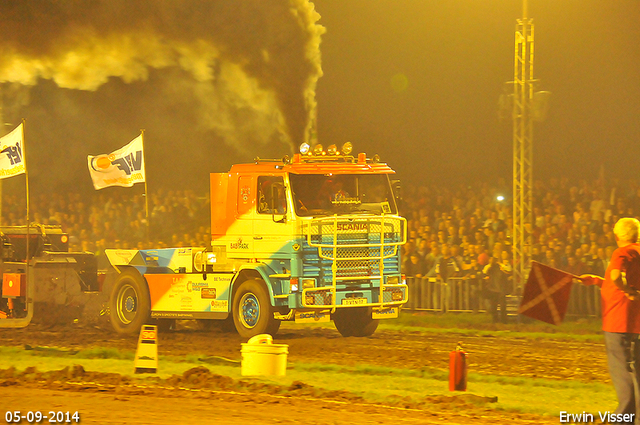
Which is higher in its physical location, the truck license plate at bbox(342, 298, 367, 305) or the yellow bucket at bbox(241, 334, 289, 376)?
the truck license plate at bbox(342, 298, 367, 305)

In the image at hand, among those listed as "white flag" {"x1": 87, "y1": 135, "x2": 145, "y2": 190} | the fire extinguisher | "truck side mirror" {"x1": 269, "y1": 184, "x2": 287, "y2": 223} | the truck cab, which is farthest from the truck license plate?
"white flag" {"x1": 87, "y1": 135, "x2": 145, "y2": 190}

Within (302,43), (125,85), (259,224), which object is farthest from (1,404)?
(125,85)

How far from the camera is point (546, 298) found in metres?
8.84

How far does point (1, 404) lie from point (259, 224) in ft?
22.6

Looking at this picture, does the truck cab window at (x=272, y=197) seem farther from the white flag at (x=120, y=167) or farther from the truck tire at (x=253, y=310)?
the white flag at (x=120, y=167)

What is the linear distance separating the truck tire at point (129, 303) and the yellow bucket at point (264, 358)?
6.14m

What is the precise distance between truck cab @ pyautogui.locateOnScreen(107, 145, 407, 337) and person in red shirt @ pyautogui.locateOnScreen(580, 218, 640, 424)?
299 inches

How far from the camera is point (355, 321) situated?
17250 millimetres

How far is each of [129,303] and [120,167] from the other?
16.9 ft

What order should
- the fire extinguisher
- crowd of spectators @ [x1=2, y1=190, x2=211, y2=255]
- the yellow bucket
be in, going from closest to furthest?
the fire extinguisher → the yellow bucket → crowd of spectators @ [x1=2, y1=190, x2=211, y2=255]

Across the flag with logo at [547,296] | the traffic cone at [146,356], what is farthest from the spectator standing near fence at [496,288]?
the flag with logo at [547,296]

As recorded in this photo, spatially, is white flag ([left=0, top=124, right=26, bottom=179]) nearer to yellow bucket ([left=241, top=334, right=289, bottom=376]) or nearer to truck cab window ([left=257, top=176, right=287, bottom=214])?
truck cab window ([left=257, top=176, right=287, bottom=214])

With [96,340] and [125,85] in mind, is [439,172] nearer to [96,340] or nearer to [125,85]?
[125,85]

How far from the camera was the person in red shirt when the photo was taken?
318 inches
